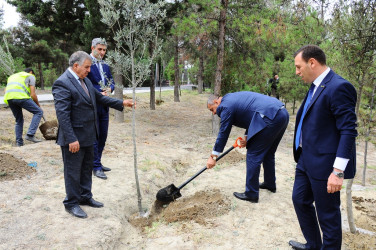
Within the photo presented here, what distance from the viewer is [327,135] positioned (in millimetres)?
2330

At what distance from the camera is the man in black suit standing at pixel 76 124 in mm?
3207

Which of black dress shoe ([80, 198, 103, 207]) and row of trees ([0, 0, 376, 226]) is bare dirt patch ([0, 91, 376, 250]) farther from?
row of trees ([0, 0, 376, 226])

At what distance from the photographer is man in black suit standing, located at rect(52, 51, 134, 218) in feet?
10.5

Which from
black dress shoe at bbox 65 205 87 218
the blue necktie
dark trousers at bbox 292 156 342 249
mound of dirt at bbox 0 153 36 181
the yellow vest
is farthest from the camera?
the yellow vest

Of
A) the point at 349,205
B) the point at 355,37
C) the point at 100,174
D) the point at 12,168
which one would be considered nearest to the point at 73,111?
the point at 100,174

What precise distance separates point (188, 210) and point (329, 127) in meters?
2.31

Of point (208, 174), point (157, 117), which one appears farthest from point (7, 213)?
point (157, 117)

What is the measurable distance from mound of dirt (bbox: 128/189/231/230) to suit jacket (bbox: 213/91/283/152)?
2.71ft

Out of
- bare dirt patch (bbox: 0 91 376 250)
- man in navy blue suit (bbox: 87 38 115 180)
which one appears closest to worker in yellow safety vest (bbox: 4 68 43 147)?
bare dirt patch (bbox: 0 91 376 250)

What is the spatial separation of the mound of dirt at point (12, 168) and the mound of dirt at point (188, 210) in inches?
84.6

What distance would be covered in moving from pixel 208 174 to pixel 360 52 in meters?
3.31

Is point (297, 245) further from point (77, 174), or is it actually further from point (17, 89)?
point (17, 89)

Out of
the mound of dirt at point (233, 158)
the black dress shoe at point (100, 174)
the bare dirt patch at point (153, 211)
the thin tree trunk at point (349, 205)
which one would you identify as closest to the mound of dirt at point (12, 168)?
the bare dirt patch at point (153, 211)

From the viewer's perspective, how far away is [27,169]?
193 inches
